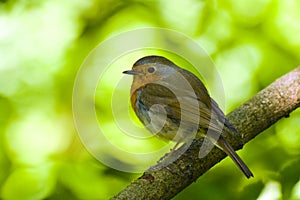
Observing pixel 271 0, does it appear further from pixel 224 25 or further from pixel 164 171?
pixel 164 171

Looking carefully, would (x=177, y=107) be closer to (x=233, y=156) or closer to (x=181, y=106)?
(x=181, y=106)

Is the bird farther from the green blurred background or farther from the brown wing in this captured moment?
the green blurred background

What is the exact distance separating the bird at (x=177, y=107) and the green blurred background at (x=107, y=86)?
20 cm

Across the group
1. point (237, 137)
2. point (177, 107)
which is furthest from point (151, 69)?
point (237, 137)

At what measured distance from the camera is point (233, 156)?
132 inches

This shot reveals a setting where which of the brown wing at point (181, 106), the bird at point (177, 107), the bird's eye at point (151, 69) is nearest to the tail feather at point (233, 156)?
the bird at point (177, 107)

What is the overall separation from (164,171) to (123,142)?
0.46 meters

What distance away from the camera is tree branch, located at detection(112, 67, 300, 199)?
323 centimetres

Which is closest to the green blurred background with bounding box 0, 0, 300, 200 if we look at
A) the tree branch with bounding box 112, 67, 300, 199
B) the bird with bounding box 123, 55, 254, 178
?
the tree branch with bounding box 112, 67, 300, 199

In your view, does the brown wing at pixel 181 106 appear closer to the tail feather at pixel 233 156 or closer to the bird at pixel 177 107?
the bird at pixel 177 107

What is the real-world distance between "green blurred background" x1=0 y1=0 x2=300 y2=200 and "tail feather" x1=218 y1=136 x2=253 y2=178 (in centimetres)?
14

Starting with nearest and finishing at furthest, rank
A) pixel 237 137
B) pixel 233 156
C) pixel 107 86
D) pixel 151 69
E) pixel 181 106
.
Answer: pixel 233 156 → pixel 237 137 → pixel 181 106 → pixel 107 86 → pixel 151 69

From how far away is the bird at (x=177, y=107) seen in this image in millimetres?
3586

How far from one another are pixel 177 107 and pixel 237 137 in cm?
44
